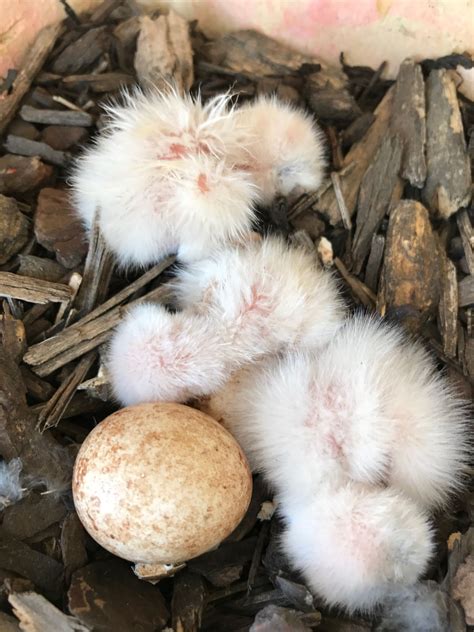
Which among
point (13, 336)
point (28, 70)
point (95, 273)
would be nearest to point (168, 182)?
point (95, 273)

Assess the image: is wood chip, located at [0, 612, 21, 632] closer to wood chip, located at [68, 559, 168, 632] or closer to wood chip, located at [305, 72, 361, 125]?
wood chip, located at [68, 559, 168, 632]

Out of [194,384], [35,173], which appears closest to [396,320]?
[194,384]

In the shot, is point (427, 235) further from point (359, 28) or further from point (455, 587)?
point (455, 587)

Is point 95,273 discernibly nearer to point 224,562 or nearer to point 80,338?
point 80,338

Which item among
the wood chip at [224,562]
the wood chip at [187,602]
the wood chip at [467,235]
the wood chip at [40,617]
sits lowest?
the wood chip at [187,602]

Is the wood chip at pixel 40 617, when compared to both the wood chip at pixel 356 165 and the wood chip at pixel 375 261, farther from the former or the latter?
the wood chip at pixel 356 165

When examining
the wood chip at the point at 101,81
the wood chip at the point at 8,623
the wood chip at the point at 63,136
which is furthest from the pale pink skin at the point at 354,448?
the wood chip at the point at 101,81
